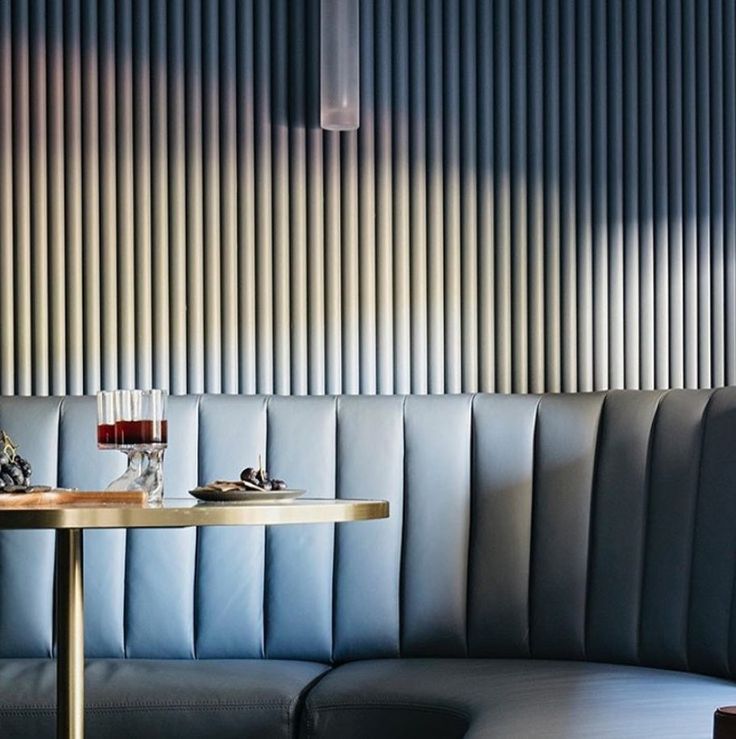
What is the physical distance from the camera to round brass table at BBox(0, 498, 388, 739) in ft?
5.65

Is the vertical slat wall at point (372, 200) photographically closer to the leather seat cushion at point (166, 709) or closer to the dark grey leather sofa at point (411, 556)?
the dark grey leather sofa at point (411, 556)

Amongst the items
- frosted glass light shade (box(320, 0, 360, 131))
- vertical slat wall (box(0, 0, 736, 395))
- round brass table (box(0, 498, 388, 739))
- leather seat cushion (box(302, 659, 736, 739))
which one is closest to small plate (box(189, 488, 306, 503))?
round brass table (box(0, 498, 388, 739))

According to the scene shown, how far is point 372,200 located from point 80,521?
1700mm

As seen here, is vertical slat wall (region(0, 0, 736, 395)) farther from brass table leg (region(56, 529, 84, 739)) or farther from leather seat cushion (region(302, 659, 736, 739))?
brass table leg (region(56, 529, 84, 739))

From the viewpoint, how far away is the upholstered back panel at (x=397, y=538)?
2740 millimetres

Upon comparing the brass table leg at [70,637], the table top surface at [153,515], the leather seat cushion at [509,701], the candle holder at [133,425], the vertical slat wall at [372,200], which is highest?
the vertical slat wall at [372,200]

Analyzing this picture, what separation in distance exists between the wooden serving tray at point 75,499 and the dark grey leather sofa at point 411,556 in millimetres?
661

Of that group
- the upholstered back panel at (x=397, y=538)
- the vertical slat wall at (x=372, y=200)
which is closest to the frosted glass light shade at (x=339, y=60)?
the vertical slat wall at (x=372, y=200)

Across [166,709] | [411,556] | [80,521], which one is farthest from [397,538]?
[80,521]

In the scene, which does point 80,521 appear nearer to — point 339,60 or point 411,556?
point 411,556

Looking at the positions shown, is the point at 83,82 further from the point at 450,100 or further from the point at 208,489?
the point at 208,489

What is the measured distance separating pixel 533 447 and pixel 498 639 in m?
0.43

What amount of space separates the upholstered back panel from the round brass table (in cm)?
74

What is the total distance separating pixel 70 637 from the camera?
6.76ft
